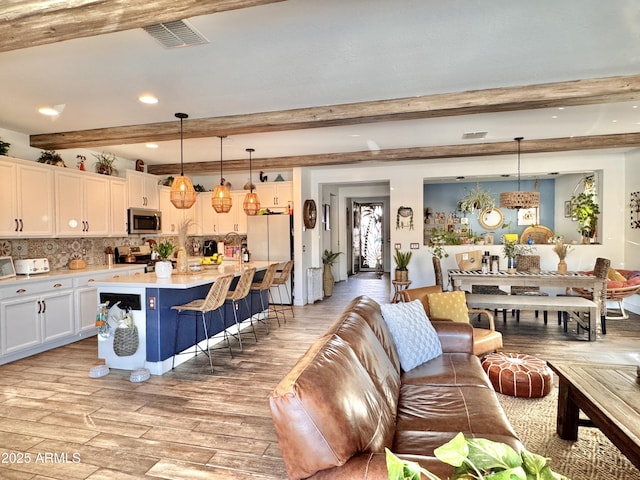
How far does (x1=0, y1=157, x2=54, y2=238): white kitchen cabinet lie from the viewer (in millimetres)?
4348

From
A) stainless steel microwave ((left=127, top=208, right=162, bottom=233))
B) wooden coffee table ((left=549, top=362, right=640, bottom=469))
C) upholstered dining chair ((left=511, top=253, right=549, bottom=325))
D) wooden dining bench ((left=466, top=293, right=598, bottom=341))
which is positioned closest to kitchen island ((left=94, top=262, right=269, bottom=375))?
stainless steel microwave ((left=127, top=208, right=162, bottom=233))

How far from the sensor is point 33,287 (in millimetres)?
4273

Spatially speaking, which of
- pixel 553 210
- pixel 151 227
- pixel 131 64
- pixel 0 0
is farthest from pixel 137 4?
pixel 553 210

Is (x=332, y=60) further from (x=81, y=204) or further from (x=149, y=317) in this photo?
(x=81, y=204)

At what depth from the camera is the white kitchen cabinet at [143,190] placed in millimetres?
6387

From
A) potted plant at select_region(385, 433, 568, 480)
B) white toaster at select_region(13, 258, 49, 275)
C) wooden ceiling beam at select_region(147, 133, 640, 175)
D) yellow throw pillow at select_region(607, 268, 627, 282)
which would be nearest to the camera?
potted plant at select_region(385, 433, 568, 480)

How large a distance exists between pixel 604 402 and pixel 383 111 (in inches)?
116

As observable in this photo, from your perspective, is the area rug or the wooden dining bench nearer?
the area rug

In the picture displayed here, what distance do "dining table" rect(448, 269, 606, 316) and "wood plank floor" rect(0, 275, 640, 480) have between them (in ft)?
2.08

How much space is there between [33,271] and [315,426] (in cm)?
477

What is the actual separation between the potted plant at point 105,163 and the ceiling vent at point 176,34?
4148 millimetres

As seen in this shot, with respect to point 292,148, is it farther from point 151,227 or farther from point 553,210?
Result: point 553,210

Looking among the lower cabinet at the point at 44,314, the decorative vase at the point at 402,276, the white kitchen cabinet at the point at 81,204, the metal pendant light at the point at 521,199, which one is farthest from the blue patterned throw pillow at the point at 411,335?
the white kitchen cabinet at the point at 81,204

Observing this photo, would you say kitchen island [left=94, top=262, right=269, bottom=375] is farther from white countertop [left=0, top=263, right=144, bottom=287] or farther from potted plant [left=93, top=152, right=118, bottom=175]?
potted plant [left=93, top=152, right=118, bottom=175]
